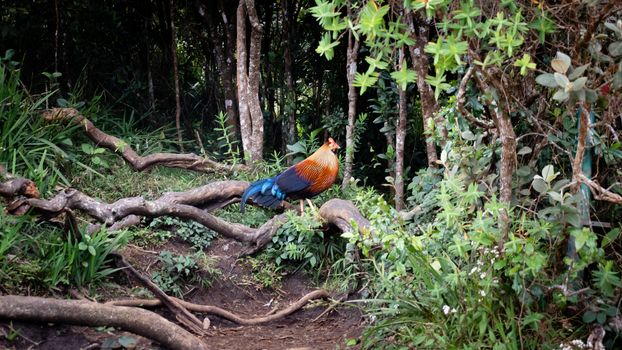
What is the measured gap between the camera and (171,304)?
19.6 feet

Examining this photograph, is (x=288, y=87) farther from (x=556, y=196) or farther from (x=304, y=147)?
(x=556, y=196)

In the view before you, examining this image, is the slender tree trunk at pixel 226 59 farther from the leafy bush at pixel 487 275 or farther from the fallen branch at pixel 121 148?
the leafy bush at pixel 487 275

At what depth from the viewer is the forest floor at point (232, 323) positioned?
5.12m

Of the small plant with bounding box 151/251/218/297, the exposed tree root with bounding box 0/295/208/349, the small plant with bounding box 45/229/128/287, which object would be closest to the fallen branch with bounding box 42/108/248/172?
the small plant with bounding box 151/251/218/297

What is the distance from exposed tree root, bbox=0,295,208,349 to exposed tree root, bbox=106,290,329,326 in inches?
22.9

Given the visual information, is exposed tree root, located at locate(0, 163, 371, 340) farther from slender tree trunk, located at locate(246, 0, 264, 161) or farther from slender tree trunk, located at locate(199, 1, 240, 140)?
slender tree trunk, located at locate(199, 1, 240, 140)

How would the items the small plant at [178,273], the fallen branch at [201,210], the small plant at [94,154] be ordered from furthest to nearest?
the small plant at [94,154]
the fallen branch at [201,210]
the small plant at [178,273]

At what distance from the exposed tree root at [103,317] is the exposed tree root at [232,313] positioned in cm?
58

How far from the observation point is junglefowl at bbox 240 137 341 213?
24.3 feet

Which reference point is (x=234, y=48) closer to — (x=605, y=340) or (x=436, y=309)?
(x=436, y=309)

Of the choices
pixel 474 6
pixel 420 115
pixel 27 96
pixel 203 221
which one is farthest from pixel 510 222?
pixel 27 96

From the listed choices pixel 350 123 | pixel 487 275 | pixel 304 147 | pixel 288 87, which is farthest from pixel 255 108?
pixel 487 275

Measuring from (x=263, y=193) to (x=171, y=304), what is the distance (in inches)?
68.0

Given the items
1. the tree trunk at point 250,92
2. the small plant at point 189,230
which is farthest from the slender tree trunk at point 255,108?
the small plant at point 189,230
